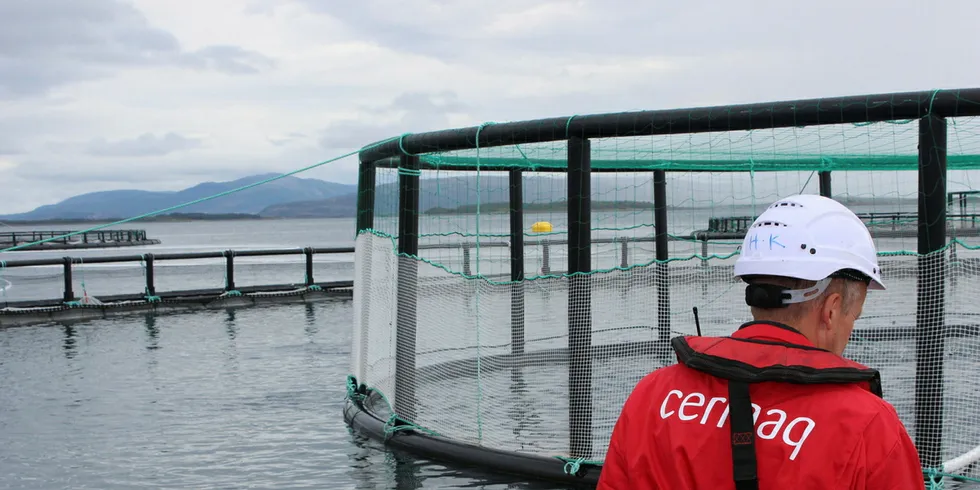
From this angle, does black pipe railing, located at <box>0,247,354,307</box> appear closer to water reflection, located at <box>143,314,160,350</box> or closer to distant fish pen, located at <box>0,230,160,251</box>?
water reflection, located at <box>143,314,160,350</box>

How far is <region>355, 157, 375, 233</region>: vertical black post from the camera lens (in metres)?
9.84

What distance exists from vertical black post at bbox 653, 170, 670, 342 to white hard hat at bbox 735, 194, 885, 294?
5.76 metres

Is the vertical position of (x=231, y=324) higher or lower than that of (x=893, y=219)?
lower

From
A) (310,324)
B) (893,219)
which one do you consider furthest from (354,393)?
(893,219)

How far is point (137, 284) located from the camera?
1367 inches

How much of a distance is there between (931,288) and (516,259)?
187 inches

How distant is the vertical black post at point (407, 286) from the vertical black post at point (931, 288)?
4259mm

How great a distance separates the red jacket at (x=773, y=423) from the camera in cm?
191

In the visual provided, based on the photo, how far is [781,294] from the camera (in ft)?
7.14

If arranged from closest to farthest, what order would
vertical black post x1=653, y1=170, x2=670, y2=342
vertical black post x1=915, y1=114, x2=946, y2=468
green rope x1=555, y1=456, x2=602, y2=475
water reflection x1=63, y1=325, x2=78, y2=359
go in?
vertical black post x1=915, y1=114, x2=946, y2=468 → green rope x1=555, y1=456, x2=602, y2=475 → vertical black post x1=653, y1=170, x2=670, y2=342 → water reflection x1=63, y1=325, x2=78, y2=359

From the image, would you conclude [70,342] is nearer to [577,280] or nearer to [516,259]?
[516,259]

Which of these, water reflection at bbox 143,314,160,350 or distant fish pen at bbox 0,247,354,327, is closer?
water reflection at bbox 143,314,160,350

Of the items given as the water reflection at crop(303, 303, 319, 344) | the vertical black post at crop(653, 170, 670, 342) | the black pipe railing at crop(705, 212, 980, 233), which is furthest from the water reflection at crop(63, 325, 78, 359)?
the black pipe railing at crop(705, 212, 980, 233)

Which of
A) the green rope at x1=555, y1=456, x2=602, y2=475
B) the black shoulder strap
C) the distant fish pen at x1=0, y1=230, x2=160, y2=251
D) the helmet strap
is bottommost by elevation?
the green rope at x1=555, y1=456, x2=602, y2=475
